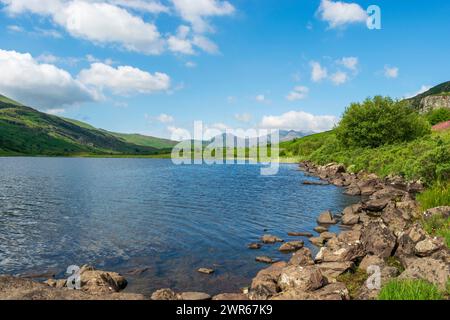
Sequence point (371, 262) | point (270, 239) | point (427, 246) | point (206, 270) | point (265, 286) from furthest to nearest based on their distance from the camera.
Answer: point (270, 239)
point (206, 270)
point (371, 262)
point (427, 246)
point (265, 286)

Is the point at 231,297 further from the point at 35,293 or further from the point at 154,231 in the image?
the point at 154,231

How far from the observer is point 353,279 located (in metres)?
17.1

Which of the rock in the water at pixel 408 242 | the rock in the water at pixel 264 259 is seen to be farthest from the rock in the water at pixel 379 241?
the rock in the water at pixel 264 259

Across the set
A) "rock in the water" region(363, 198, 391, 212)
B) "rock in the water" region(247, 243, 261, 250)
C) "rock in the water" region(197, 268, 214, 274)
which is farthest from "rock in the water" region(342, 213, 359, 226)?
"rock in the water" region(197, 268, 214, 274)

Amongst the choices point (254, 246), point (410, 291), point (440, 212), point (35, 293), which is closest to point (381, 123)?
point (440, 212)

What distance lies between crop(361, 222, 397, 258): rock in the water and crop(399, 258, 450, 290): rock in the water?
600 cm

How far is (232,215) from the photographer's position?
38.7 m

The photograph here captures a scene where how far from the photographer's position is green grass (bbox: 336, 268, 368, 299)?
15797 mm

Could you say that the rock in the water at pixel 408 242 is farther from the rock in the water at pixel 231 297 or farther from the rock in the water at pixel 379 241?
the rock in the water at pixel 231 297

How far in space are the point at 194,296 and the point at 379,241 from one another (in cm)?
1184

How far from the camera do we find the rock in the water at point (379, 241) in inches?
794

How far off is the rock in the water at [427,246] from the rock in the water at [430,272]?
3917 millimetres

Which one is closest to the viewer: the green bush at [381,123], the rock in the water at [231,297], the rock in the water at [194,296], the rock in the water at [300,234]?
the rock in the water at [231,297]
